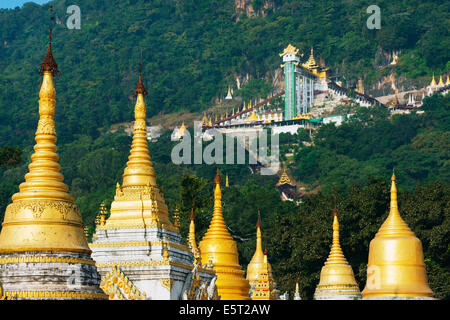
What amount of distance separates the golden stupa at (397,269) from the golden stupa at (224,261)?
5.83 meters

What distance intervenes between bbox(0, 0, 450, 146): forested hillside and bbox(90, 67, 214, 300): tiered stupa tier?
116 metres

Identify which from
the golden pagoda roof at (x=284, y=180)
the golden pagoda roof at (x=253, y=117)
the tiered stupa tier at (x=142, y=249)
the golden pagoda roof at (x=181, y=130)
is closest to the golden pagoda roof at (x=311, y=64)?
the golden pagoda roof at (x=253, y=117)

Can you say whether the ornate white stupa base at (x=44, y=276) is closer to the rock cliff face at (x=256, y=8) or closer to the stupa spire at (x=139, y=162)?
the stupa spire at (x=139, y=162)

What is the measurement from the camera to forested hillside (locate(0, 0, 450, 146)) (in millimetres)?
159250

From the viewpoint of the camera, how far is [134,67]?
17400 centimetres

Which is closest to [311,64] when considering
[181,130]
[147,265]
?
[181,130]

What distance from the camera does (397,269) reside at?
32.6 m

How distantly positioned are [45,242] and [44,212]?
69 cm

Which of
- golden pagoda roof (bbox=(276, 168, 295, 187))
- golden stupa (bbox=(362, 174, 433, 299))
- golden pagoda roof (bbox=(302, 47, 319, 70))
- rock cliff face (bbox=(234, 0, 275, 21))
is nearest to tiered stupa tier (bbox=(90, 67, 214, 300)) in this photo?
golden stupa (bbox=(362, 174, 433, 299))

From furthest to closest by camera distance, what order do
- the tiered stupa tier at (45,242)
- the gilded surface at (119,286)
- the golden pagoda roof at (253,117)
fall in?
the golden pagoda roof at (253,117) → the gilded surface at (119,286) → the tiered stupa tier at (45,242)

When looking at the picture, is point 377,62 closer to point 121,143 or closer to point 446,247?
point 121,143

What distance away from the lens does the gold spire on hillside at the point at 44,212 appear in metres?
23.6

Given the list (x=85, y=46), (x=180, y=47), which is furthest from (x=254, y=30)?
(x=85, y=46)

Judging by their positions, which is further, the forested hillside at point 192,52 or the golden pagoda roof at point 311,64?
the forested hillside at point 192,52
